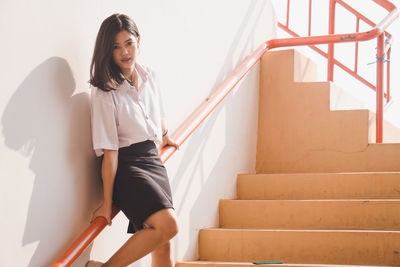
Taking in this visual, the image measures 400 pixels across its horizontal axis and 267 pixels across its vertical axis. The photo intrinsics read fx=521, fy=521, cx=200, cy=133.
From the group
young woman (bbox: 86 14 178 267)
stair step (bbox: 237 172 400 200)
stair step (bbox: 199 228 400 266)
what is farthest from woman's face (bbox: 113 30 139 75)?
stair step (bbox: 237 172 400 200)

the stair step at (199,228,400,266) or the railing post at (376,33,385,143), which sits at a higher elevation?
the railing post at (376,33,385,143)

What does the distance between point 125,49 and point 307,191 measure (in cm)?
173

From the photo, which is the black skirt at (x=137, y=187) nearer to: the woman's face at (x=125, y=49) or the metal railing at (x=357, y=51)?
the woman's face at (x=125, y=49)

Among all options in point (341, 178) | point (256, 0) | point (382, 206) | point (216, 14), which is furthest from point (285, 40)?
point (382, 206)

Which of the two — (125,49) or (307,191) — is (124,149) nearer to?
(125,49)

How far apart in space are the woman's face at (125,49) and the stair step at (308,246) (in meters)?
1.22

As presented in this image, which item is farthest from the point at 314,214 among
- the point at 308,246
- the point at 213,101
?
the point at 213,101

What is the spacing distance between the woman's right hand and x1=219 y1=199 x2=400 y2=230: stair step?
1382 millimetres

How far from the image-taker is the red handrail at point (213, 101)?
163 centimetres

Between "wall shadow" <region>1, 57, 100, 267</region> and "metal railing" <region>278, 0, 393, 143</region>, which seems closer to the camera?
"wall shadow" <region>1, 57, 100, 267</region>

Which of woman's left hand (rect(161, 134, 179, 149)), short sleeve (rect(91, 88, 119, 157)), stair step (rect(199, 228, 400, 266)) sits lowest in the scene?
stair step (rect(199, 228, 400, 266))

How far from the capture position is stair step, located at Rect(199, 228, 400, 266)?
2496 mm

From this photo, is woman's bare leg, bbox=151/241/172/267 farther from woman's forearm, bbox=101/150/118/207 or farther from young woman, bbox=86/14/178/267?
woman's forearm, bbox=101/150/118/207

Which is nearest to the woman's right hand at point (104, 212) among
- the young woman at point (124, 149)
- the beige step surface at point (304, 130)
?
the young woman at point (124, 149)
